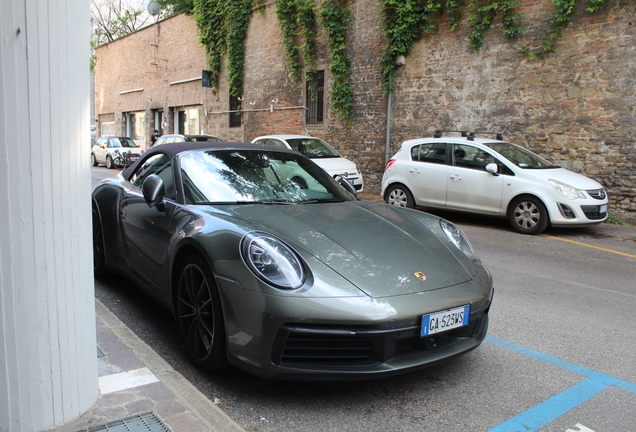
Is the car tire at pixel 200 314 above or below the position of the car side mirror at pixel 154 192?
below

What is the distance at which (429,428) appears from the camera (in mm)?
2566

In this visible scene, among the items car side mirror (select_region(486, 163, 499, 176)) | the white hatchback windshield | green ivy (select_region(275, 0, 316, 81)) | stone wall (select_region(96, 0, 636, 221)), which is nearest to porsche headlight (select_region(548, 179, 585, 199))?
car side mirror (select_region(486, 163, 499, 176))

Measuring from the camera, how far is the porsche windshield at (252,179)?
3646 mm

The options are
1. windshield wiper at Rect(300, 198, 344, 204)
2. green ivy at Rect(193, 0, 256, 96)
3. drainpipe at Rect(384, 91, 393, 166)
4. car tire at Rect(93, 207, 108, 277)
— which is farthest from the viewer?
green ivy at Rect(193, 0, 256, 96)

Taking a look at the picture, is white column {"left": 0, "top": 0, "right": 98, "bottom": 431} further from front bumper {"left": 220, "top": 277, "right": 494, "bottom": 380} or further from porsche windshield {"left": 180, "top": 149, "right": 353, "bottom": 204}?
porsche windshield {"left": 180, "top": 149, "right": 353, "bottom": 204}

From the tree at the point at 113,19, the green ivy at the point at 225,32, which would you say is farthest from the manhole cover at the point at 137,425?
the tree at the point at 113,19

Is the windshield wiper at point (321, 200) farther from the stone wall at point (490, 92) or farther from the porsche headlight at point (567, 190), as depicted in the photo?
the stone wall at point (490, 92)

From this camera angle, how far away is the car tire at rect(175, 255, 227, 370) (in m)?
2.90

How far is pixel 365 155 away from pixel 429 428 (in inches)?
531

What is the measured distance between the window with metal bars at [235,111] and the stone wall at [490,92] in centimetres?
71

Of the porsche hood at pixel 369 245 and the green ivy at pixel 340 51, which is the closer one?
the porsche hood at pixel 369 245

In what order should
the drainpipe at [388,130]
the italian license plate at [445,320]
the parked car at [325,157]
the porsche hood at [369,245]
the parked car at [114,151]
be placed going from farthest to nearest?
the parked car at [114,151] → the drainpipe at [388,130] → the parked car at [325,157] → the porsche hood at [369,245] → the italian license plate at [445,320]

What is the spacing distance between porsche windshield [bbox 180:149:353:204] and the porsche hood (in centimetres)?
22

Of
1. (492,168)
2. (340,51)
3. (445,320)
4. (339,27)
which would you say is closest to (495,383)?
(445,320)
